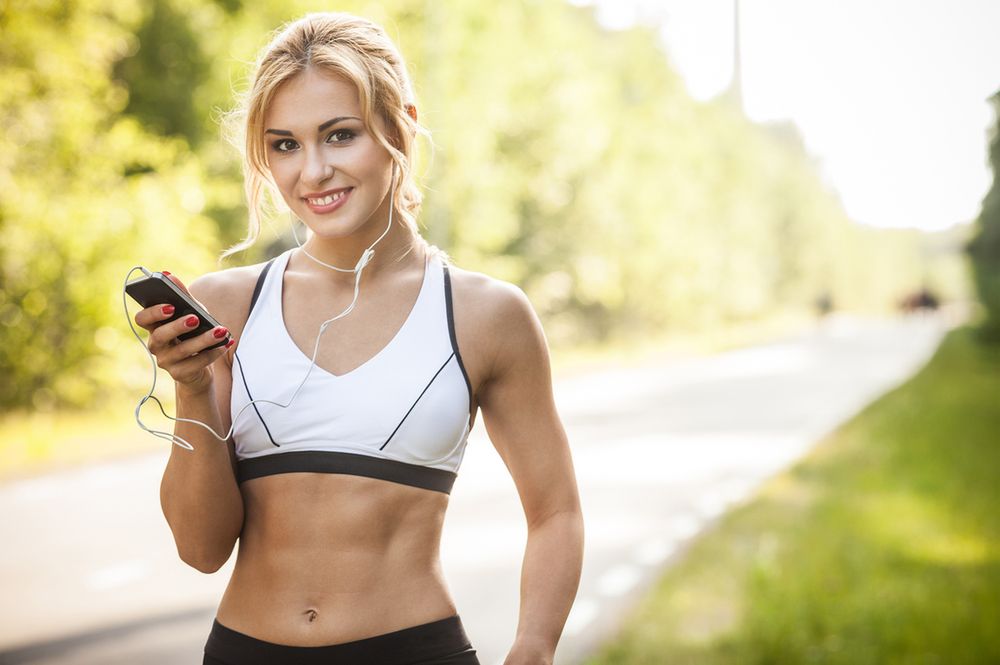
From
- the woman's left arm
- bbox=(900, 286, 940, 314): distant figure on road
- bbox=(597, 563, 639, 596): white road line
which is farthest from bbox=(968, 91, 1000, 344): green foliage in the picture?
bbox=(900, 286, 940, 314): distant figure on road

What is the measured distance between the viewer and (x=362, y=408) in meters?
1.99

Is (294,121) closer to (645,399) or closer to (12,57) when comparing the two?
(12,57)

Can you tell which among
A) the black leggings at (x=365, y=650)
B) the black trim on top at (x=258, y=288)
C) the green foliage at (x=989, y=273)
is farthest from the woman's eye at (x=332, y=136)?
the green foliage at (x=989, y=273)

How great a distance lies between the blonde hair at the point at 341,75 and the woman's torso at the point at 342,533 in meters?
0.26

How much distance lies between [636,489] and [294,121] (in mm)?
10529

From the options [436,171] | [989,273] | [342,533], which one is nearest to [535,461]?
[342,533]

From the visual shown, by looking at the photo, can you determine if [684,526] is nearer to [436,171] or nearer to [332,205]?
[332,205]

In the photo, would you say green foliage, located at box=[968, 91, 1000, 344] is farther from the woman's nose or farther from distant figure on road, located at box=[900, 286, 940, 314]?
distant figure on road, located at box=[900, 286, 940, 314]

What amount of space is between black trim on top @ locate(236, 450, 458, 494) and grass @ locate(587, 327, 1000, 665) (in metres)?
4.00

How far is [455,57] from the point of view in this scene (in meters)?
28.3

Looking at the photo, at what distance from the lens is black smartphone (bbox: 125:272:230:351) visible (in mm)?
1793

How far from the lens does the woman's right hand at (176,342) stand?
180cm

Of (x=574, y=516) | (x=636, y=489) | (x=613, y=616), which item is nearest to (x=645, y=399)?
(x=636, y=489)

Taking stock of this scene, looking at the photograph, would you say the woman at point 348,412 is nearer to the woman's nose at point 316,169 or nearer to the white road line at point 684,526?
the woman's nose at point 316,169
